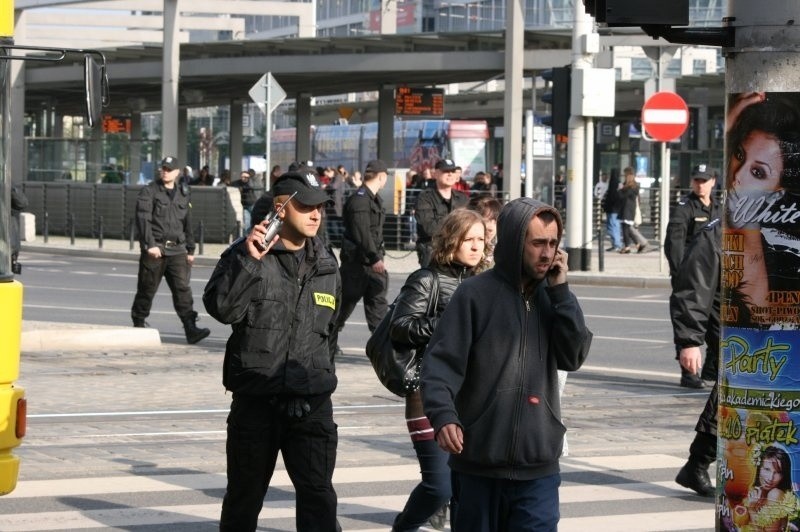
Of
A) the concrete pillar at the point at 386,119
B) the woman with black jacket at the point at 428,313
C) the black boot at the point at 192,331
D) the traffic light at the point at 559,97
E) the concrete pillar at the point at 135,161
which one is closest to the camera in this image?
the woman with black jacket at the point at 428,313

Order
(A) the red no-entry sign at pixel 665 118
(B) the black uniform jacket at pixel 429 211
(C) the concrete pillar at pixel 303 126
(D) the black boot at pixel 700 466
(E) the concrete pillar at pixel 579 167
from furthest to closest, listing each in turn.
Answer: (C) the concrete pillar at pixel 303 126 < (E) the concrete pillar at pixel 579 167 < (A) the red no-entry sign at pixel 665 118 < (B) the black uniform jacket at pixel 429 211 < (D) the black boot at pixel 700 466

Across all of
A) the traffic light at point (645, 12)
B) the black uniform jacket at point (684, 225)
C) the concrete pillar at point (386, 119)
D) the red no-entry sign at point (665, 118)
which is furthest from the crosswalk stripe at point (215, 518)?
the concrete pillar at point (386, 119)

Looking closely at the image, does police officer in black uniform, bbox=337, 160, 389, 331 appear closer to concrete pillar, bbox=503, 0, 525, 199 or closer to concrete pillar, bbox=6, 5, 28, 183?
concrete pillar, bbox=503, 0, 525, 199

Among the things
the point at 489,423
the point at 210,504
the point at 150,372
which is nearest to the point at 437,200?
the point at 150,372

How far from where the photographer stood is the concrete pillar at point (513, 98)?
31734 mm

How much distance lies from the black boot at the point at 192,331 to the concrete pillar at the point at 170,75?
Result: 22.5 meters

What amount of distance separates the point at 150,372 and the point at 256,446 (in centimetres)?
792

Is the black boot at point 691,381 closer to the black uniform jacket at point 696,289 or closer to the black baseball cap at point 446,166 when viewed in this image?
the black baseball cap at point 446,166

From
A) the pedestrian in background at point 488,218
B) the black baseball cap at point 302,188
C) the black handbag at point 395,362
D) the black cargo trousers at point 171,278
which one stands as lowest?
the black cargo trousers at point 171,278

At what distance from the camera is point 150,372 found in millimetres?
13977

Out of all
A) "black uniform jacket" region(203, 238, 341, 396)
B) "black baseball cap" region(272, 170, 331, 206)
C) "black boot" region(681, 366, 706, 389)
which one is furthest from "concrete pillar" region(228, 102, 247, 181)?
"black uniform jacket" region(203, 238, 341, 396)

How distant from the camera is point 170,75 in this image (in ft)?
127

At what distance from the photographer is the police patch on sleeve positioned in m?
6.37

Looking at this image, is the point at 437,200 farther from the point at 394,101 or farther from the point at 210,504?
the point at 394,101
